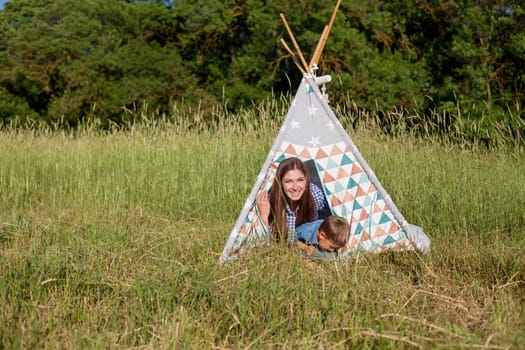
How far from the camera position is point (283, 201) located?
136 inches

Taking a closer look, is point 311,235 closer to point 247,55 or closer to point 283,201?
point 283,201

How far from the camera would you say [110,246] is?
3.42m

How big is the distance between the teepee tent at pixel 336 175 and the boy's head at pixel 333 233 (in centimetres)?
10

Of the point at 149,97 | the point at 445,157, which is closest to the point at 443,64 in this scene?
the point at 149,97

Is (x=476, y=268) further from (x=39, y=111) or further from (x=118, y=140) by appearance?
A: (x=39, y=111)

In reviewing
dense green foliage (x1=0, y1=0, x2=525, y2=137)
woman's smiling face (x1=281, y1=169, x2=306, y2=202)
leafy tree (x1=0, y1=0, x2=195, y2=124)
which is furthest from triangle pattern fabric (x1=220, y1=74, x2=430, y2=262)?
leafy tree (x1=0, y1=0, x2=195, y2=124)

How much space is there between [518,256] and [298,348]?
1.54 m

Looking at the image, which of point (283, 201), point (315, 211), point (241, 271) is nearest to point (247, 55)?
point (315, 211)

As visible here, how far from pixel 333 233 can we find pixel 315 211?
0.94 ft

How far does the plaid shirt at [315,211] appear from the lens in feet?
11.3

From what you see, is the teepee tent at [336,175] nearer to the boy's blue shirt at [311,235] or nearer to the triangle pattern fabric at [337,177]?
the triangle pattern fabric at [337,177]

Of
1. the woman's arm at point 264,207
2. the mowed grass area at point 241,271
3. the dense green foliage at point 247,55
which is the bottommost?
the mowed grass area at point 241,271

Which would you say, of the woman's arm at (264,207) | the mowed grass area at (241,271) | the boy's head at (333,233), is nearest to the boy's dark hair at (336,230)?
the boy's head at (333,233)

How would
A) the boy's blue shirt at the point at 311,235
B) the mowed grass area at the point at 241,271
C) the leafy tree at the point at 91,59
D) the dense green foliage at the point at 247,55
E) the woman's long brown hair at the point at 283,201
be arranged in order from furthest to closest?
the leafy tree at the point at 91,59 → the dense green foliage at the point at 247,55 → the woman's long brown hair at the point at 283,201 → the boy's blue shirt at the point at 311,235 → the mowed grass area at the point at 241,271
